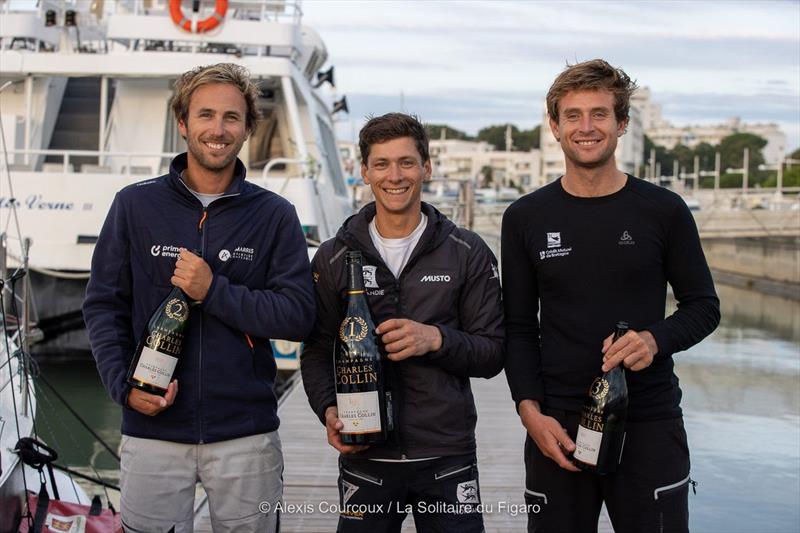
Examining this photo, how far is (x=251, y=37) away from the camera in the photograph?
15.5m

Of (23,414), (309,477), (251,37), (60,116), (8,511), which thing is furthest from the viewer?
(60,116)

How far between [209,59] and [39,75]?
247 centimetres

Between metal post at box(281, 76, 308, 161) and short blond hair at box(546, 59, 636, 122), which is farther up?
metal post at box(281, 76, 308, 161)

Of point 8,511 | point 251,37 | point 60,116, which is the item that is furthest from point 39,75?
point 8,511

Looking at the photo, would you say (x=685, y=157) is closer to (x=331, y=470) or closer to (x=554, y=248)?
(x=331, y=470)

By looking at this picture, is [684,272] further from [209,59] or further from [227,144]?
[209,59]

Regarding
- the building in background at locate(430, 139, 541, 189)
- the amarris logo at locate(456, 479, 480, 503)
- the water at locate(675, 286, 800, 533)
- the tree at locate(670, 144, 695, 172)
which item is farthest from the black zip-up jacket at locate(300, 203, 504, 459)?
the tree at locate(670, 144, 695, 172)

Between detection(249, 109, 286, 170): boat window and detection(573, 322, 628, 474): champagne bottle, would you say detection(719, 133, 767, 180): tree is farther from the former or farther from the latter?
detection(573, 322, 628, 474): champagne bottle

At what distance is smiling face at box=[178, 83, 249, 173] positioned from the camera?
331 centimetres

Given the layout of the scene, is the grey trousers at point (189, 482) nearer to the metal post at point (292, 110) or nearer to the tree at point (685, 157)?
the metal post at point (292, 110)

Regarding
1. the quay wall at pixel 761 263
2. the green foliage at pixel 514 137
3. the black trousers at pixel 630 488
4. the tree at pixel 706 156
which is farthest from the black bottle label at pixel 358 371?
the green foliage at pixel 514 137

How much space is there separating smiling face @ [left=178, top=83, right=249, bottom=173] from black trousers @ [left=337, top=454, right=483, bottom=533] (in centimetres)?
109

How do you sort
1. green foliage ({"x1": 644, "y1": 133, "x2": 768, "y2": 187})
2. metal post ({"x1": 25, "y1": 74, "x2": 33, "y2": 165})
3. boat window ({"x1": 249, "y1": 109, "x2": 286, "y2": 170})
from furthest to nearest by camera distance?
green foliage ({"x1": 644, "y1": 133, "x2": 768, "y2": 187}) → boat window ({"x1": 249, "y1": 109, "x2": 286, "y2": 170}) → metal post ({"x1": 25, "y1": 74, "x2": 33, "y2": 165})

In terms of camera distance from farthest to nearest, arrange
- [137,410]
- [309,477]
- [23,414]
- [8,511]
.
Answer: [309,477]
[23,414]
[8,511]
[137,410]
